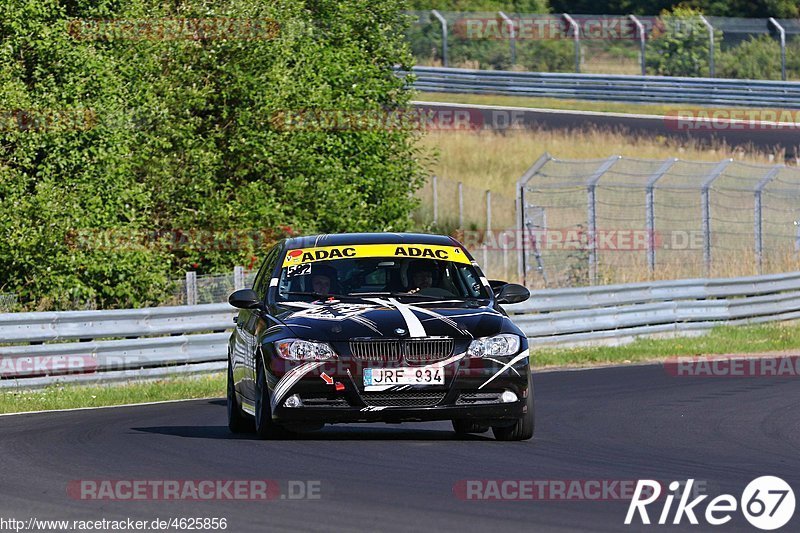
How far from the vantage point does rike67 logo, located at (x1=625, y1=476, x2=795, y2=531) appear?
7.40 meters

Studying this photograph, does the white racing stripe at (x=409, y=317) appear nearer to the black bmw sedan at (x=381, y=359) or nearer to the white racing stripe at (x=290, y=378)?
the black bmw sedan at (x=381, y=359)

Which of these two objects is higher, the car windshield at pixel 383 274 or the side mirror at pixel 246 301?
the car windshield at pixel 383 274

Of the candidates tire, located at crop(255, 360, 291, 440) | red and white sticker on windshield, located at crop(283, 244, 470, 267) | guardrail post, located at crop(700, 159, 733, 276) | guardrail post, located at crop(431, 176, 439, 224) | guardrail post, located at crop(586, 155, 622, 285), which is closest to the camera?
tire, located at crop(255, 360, 291, 440)

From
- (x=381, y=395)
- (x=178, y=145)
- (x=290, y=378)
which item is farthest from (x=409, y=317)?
(x=178, y=145)

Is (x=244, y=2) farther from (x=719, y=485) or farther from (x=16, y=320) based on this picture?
(x=719, y=485)

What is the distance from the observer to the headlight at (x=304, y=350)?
10.5 m

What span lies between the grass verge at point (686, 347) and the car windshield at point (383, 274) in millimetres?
9085

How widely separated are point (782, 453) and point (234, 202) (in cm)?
1623

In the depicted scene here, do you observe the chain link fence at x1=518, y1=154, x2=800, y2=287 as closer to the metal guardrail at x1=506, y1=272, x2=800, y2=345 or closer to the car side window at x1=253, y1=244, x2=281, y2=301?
the metal guardrail at x1=506, y1=272, x2=800, y2=345

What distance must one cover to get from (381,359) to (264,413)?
1041 mm

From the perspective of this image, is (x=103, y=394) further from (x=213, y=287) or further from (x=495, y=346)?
(x=495, y=346)

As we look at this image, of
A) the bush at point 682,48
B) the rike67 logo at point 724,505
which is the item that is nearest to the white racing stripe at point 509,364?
the rike67 logo at point 724,505

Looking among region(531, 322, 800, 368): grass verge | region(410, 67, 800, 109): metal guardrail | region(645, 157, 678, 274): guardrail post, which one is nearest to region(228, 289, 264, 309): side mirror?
region(531, 322, 800, 368): grass verge

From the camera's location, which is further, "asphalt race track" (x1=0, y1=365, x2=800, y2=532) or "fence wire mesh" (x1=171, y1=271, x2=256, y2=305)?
"fence wire mesh" (x1=171, y1=271, x2=256, y2=305)
